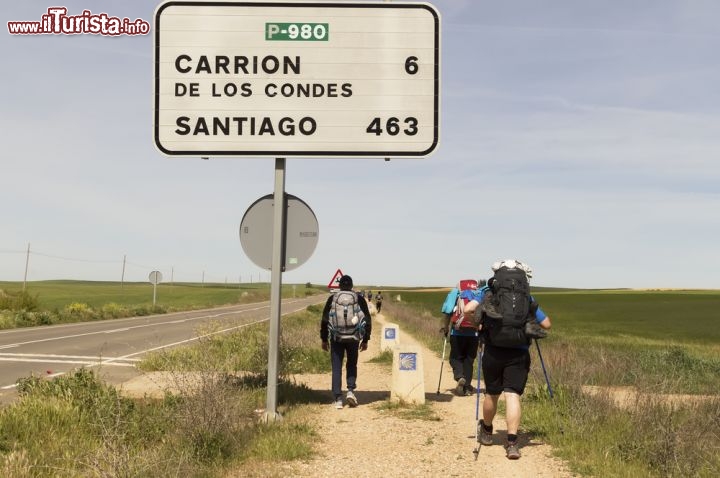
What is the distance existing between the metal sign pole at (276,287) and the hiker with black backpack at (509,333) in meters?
2.31

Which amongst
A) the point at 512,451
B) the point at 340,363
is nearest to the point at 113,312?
the point at 340,363

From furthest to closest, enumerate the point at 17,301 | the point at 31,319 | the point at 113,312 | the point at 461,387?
the point at 113,312 → the point at 17,301 → the point at 31,319 → the point at 461,387

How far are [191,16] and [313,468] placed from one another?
17.5ft

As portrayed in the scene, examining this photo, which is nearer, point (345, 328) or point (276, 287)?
point (276, 287)

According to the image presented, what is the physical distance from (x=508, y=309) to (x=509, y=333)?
0.23 meters

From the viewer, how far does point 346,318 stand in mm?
8320

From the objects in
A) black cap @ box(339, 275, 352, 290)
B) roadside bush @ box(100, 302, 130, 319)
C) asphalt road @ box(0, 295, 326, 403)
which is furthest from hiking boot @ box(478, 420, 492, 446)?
roadside bush @ box(100, 302, 130, 319)

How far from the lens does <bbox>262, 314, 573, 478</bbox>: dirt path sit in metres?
A: 5.54

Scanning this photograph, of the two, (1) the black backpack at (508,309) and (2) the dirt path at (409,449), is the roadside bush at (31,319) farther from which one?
(1) the black backpack at (508,309)

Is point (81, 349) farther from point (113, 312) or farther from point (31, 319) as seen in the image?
point (113, 312)

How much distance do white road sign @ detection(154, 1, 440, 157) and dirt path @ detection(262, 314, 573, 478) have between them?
325 cm

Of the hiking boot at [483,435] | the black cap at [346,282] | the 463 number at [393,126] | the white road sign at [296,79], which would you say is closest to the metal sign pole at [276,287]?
the white road sign at [296,79]

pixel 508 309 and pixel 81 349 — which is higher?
pixel 508 309

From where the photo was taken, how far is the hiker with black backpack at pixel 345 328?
8312mm
